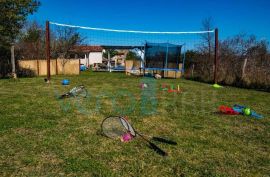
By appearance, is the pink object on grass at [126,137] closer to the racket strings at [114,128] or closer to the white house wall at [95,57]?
the racket strings at [114,128]

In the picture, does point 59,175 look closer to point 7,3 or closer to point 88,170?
point 88,170

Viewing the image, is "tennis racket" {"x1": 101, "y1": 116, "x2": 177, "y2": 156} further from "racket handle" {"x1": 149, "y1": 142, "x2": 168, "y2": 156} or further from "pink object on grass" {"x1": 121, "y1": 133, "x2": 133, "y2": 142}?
"racket handle" {"x1": 149, "y1": 142, "x2": 168, "y2": 156}

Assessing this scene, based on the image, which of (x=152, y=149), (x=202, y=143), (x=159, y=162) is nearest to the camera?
(x=159, y=162)

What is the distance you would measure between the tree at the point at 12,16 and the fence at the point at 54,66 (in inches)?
188

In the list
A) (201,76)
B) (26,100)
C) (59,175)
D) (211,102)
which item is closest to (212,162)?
(59,175)

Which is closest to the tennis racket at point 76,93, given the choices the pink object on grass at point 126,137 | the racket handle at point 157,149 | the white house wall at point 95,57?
the pink object on grass at point 126,137

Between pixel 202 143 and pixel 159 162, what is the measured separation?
1248 millimetres

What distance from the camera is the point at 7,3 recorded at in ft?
46.9

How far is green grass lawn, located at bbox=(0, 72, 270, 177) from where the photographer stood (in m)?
3.81

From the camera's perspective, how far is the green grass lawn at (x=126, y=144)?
3.81m

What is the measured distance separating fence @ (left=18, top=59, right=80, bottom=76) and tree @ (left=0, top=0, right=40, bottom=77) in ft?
15.6

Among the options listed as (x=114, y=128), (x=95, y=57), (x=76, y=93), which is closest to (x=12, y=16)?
(x=76, y=93)

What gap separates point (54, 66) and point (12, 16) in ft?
28.2

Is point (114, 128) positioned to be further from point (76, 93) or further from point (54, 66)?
point (54, 66)
